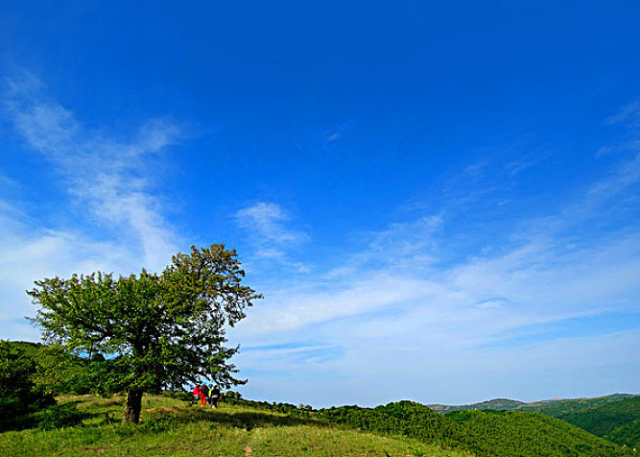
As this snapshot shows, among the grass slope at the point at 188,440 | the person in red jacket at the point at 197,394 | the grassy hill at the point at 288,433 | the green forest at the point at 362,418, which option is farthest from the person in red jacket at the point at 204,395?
the grass slope at the point at 188,440

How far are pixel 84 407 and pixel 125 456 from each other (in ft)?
54.7

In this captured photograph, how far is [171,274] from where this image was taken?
26.8 metres

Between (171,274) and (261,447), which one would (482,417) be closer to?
(261,447)

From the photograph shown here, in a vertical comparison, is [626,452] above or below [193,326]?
below

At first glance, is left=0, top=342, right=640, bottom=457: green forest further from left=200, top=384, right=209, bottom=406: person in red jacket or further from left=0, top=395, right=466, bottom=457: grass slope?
left=200, top=384, right=209, bottom=406: person in red jacket

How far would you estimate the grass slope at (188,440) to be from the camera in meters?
19.7

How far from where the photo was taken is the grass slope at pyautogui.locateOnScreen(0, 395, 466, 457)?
19703 millimetres

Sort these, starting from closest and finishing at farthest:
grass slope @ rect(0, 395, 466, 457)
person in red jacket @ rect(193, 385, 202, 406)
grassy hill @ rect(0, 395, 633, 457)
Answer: grass slope @ rect(0, 395, 466, 457) → grassy hill @ rect(0, 395, 633, 457) → person in red jacket @ rect(193, 385, 202, 406)

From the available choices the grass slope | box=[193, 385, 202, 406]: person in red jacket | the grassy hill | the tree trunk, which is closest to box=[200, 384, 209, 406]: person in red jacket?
box=[193, 385, 202, 406]: person in red jacket

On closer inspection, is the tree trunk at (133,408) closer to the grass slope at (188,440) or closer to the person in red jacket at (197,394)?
the grass slope at (188,440)

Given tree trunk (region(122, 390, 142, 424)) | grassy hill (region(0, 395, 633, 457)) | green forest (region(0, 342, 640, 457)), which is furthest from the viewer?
green forest (region(0, 342, 640, 457))

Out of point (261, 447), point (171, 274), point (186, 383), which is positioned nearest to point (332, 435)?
point (261, 447)

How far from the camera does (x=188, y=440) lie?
2108 centimetres

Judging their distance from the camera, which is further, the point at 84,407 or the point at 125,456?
the point at 84,407
